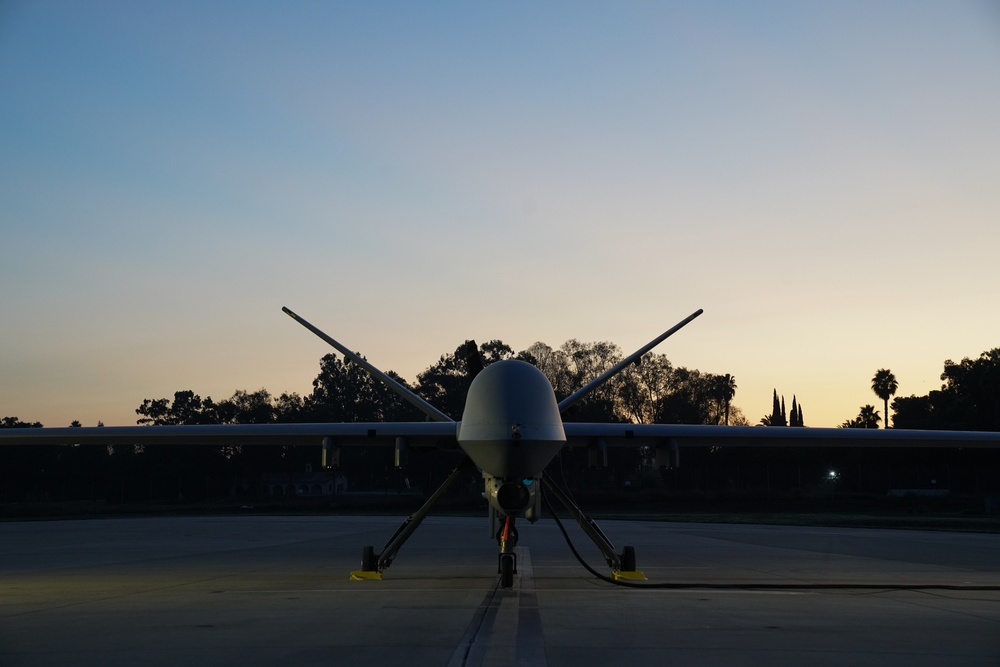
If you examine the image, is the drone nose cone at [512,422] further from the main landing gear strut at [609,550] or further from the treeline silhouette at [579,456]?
the treeline silhouette at [579,456]

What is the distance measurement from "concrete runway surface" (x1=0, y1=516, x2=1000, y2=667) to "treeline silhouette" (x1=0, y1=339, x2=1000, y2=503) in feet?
112

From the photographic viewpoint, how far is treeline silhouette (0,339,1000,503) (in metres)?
59.6

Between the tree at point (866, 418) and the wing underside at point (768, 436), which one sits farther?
the tree at point (866, 418)

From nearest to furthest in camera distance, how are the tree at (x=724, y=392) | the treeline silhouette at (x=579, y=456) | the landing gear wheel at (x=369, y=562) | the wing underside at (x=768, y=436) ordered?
the landing gear wheel at (x=369, y=562) → the wing underside at (x=768, y=436) → the treeline silhouette at (x=579, y=456) → the tree at (x=724, y=392)

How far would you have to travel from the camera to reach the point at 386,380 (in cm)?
1684

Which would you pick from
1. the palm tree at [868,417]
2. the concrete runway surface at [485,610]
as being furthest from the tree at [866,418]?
the concrete runway surface at [485,610]

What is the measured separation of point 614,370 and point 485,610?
250 inches

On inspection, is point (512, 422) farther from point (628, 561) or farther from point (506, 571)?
point (628, 561)

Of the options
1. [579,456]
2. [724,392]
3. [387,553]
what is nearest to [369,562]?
[387,553]

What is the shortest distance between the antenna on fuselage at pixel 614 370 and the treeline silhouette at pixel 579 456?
36.2 metres

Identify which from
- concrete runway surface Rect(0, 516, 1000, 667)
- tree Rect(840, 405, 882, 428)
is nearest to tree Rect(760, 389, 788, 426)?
tree Rect(840, 405, 882, 428)

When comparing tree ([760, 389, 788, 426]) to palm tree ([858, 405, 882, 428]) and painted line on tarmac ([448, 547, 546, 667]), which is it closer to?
palm tree ([858, 405, 882, 428])

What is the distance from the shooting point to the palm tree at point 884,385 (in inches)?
4102

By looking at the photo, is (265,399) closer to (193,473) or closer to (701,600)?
(193,473)
